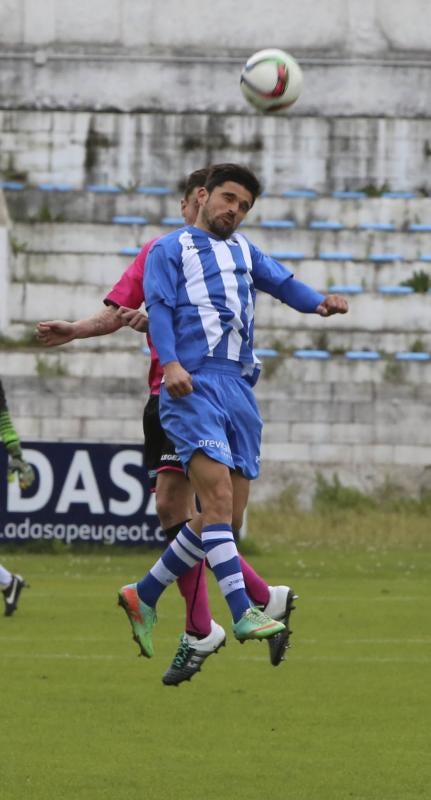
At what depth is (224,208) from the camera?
31.8ft

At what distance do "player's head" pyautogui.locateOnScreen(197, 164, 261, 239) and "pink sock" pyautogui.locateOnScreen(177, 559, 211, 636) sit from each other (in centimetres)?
175

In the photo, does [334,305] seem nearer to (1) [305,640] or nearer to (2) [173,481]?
(2) [173,481]

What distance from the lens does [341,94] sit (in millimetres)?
35469

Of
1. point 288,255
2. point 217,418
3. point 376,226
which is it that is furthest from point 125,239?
point 217,418

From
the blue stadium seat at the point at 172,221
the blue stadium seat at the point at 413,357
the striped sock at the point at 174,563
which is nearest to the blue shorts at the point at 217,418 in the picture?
the striped sock at the point at 174,563

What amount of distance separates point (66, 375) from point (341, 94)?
8.45 metres

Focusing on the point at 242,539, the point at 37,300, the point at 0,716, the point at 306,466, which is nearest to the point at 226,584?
the point at 0,716

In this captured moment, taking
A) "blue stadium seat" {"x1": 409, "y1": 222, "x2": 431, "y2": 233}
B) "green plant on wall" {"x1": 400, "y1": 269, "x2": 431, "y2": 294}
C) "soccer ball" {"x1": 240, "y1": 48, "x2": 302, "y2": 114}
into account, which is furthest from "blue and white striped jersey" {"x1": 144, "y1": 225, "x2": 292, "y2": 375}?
"blue stadium seat" {"x1": 409, "y1": 222, "x2": 431, "y2": 233}

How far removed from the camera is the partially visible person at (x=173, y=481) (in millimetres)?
9945

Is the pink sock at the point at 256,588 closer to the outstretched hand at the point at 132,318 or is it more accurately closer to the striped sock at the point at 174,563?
the striped sock at the point at 174,563

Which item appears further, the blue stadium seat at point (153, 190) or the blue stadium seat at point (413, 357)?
the blue stadium seat at point (153, 190)

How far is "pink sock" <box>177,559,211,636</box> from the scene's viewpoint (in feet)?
33.2

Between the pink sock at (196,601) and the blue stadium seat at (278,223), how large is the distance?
22727 mm

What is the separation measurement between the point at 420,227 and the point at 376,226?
28.0 inches
